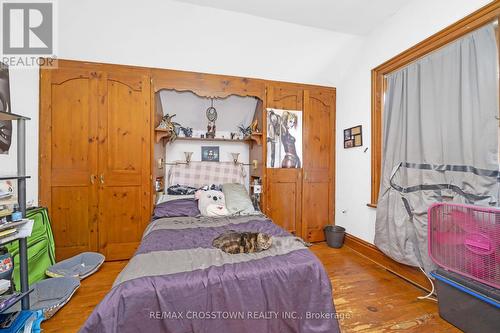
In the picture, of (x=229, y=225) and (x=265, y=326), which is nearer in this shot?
(x=265, y=326)

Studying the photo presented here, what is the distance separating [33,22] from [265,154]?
9.04ft

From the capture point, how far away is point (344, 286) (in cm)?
202

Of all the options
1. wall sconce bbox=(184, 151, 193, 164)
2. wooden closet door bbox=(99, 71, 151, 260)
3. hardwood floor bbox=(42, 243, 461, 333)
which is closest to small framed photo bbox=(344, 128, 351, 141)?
hardwood floor bbox=(42, 243, 461, 333)

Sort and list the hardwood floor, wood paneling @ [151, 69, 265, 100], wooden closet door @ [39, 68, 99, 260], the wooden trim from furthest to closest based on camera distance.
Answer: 1. wood paneling @ [151, 69, 265, 100]
2. wooden closet door @ [39, 68, 99, 260]
3. the wooden trim
4. the hardwood floor

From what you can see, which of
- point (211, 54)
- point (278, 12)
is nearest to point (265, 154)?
point (211, 54)

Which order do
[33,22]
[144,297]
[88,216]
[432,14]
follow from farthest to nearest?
[88,216], [33,22], [432,14], [144,297]

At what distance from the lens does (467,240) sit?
4.81 ft

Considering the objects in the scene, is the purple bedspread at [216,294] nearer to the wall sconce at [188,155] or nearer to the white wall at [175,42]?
the wall sconce at [188,155]

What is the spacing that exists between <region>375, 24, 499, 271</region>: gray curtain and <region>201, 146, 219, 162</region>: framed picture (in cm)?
209

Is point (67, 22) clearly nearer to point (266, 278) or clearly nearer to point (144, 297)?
point (144, 297)

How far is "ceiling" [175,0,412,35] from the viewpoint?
2.30 m

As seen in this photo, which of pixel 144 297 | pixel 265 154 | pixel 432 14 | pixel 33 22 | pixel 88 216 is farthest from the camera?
pixel 265 154

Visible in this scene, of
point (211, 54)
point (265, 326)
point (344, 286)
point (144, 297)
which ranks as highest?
point (211, 54)

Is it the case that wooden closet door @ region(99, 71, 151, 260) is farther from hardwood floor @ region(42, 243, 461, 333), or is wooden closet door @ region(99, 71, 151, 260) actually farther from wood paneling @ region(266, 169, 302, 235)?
wood paneling @ region(266, 169, 302, 235)
